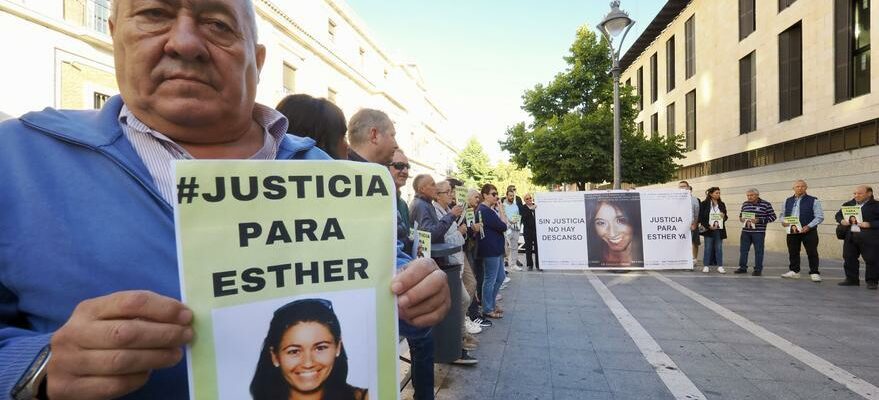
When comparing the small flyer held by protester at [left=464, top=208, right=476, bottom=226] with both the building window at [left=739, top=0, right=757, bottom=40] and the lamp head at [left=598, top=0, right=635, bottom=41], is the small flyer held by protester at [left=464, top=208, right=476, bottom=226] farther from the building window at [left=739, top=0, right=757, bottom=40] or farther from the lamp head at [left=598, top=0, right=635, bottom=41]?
the building window at [left=739, top=0, right=757, bottom=40]

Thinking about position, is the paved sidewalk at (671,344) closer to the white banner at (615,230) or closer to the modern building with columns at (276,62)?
the white banner at (615,230)

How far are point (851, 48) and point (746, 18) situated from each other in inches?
242

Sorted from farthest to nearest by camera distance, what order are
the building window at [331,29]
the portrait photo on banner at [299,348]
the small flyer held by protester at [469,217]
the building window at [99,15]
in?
1. the building window at [331,29]
2. the building window at [99,15]
3. the small flyer held by protester at [469,217]
4. the portrait photo on banner at [299,348]

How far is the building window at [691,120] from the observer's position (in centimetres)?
2169

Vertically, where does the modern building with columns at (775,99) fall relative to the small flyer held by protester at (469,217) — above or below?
above

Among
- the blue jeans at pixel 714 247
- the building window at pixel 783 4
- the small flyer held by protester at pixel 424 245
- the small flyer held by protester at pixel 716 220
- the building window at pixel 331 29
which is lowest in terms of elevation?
the blue jeans at pixel 714 247

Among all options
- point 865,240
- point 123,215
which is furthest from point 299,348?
point 865,240

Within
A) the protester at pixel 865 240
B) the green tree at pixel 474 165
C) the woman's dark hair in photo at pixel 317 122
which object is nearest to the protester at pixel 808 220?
the protester at pixel 865 240

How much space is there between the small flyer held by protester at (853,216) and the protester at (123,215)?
32.5 feet

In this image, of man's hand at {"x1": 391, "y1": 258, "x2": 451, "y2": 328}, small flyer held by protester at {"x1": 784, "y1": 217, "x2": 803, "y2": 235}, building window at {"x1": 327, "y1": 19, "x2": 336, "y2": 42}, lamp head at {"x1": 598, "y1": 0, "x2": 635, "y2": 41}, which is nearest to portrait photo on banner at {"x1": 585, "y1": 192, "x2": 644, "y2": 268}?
small flyer held by protester at {"x1": 784, "y1": 217, "x2": 803, "y2": 235}

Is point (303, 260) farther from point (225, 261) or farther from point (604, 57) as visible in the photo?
point (604, 57)

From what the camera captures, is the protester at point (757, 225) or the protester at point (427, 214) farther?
the protester at point (757, 225)

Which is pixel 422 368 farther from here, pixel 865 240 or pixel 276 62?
pixel 276 62

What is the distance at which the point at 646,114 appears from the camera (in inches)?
1150
